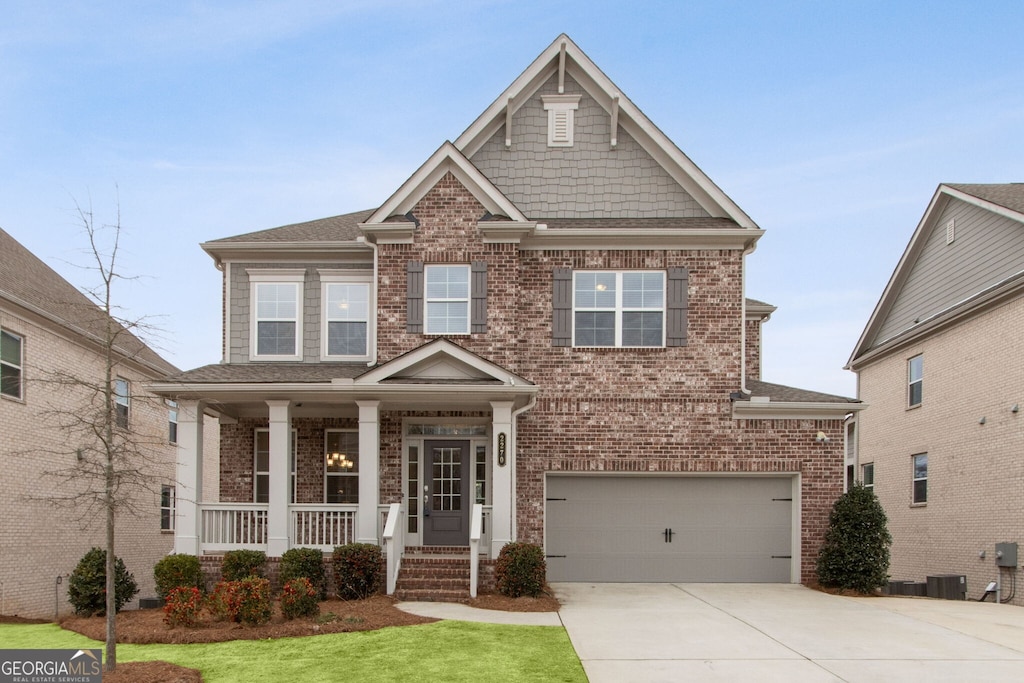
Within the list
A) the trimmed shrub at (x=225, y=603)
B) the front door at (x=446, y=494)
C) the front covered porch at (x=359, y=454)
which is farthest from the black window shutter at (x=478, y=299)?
the trimmed shrub at (x=225, y=603)

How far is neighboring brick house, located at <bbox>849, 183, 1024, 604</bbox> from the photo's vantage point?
17219mm

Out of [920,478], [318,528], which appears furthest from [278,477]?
[920,478]

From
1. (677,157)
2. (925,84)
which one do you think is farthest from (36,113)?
(925,84)

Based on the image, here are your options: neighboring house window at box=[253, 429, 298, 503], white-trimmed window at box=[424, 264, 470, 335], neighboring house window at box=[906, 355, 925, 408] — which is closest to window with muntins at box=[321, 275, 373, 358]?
white-trimmed window at box=[424, 264, 470, 335]

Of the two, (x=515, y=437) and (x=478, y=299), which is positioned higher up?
(x=478, y=299)

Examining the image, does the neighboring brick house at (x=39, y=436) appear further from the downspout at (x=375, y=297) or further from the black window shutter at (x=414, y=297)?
the black window shutter at (x=414, y=297)

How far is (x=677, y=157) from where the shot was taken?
691 inches

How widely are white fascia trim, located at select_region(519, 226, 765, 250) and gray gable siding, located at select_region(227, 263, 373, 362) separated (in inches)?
146

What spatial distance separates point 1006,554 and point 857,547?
3685 mm

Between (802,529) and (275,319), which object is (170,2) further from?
(802,529)

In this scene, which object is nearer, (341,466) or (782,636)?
(782,636)

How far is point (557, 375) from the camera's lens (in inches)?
661

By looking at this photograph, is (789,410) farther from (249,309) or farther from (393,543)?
(249,309)

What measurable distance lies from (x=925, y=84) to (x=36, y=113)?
22.8 metres
